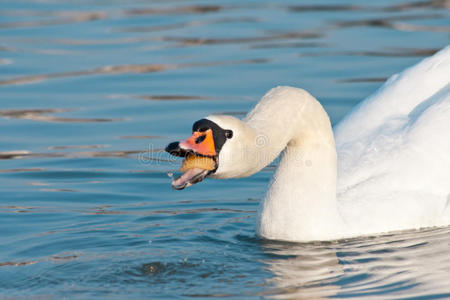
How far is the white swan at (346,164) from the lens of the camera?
653 centimetres

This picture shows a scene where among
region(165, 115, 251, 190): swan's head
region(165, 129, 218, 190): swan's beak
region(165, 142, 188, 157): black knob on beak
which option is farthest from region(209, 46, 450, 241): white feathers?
region(165, 142, 188, 157): black knob on beak

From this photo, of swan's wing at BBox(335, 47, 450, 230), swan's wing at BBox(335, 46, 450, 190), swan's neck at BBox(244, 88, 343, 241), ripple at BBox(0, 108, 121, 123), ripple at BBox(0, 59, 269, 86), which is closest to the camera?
swan's neck at BBox(244, 88, 343, 241)

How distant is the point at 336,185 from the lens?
761cm

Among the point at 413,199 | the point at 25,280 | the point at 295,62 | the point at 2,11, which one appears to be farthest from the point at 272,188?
the point at 2,11

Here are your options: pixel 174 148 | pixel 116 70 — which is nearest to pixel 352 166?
pixel 174 148

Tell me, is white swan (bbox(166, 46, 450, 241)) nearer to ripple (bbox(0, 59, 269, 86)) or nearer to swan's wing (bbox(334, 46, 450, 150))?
swan's wing (bbox(334, 46, 450, 150))

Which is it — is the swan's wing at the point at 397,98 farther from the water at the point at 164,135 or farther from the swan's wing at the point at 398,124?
the water at the point at 164,135

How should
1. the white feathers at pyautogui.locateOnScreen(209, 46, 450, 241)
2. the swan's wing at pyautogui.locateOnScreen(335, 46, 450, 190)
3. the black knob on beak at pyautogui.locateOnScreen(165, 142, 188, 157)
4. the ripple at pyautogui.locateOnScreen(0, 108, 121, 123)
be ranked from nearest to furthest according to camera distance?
the black knob on beak at pyautogui.locateOnScreen(165, 142, 188, 157) < the white feathers at pyautogui.locateOnScreen(209, 46, 450, 241) < the swan's wing at pyautogui.locateOnScreen(335, 46, 450, 190) < the ripple at pyautogui.locateOnScreen(0, 108, 121, 123)

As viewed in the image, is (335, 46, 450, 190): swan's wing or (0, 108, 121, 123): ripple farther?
(0, 108, 121, 123): ripple

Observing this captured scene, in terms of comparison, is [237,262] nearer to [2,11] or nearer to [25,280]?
[25,280]

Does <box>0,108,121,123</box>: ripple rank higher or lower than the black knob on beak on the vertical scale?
lower

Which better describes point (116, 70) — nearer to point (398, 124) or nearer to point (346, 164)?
point (398, 124)

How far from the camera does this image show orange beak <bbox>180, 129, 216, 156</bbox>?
5973mm

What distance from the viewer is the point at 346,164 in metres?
8.09
